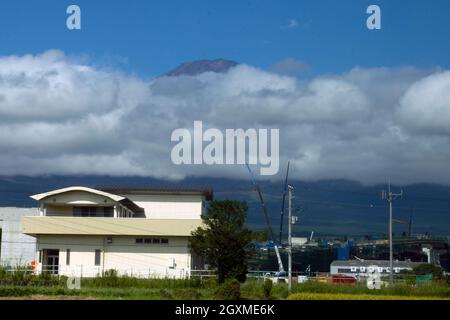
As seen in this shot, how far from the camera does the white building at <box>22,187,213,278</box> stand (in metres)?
47.8

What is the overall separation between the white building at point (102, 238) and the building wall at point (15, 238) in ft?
37.3

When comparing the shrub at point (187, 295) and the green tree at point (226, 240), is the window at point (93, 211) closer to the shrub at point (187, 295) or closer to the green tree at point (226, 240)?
the green tree at point (226, 240)

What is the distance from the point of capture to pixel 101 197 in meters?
49.6

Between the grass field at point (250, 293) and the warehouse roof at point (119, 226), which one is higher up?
the warehouse roof at point (119, 226)

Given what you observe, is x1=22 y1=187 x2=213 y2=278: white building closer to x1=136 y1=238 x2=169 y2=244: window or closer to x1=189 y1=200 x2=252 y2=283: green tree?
x1=136 y1=238 x2=169 y2=244: window

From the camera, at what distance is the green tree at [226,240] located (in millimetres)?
40531

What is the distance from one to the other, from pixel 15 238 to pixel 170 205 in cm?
1500

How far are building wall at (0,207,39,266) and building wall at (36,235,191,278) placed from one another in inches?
486

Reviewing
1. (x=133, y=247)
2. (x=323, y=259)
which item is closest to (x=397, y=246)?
(x=323, y=259)

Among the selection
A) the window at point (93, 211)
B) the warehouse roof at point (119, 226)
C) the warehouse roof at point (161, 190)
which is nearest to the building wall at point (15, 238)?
the warehouse roof at point (161, 190)

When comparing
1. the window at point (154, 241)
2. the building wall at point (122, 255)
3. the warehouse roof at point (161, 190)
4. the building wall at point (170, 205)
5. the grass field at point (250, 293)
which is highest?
the warehouse roof at point (161, 190)
